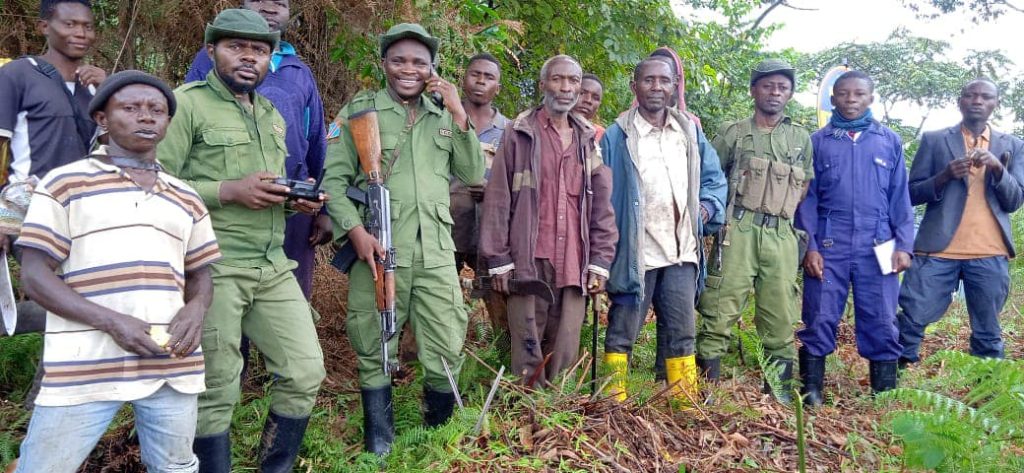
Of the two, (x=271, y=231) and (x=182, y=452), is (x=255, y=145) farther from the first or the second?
(x=182, y=452)

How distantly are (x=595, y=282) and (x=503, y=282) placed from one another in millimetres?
533

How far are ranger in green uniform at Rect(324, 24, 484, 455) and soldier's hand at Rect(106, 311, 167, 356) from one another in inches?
49.2

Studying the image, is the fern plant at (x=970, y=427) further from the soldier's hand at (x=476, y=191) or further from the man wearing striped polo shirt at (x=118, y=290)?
the man wearing striped polo shirt at (x=118, y=290)

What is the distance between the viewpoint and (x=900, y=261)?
519 cm

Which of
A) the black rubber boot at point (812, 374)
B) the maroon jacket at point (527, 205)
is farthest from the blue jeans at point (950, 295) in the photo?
the maroon jacket at point (527, 205)

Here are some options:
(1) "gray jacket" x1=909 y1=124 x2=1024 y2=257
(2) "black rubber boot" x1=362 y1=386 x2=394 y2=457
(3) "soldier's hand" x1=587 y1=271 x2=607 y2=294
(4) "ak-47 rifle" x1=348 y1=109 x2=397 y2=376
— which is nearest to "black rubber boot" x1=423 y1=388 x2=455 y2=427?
(2) "black rubber boot" x1=362 y1=386 x2=394 y2=457

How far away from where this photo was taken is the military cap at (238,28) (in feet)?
11.1

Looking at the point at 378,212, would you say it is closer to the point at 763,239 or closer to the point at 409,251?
the point at 409,251

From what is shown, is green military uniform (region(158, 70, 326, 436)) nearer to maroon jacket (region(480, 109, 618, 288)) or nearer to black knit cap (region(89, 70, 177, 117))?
black knit cap (region(89, 70, 177, 117))

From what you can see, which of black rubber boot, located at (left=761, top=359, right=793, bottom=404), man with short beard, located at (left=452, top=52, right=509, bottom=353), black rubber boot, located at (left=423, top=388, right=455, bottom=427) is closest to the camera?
black rubber boot, located at (left=423, top=388, right=455, bottom=427)

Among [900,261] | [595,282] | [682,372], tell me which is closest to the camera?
[595,282]

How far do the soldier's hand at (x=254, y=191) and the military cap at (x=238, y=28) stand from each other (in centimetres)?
66

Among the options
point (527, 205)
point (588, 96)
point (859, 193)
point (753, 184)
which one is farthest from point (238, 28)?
point (859, 193)

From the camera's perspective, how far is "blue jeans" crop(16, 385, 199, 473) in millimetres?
2570
